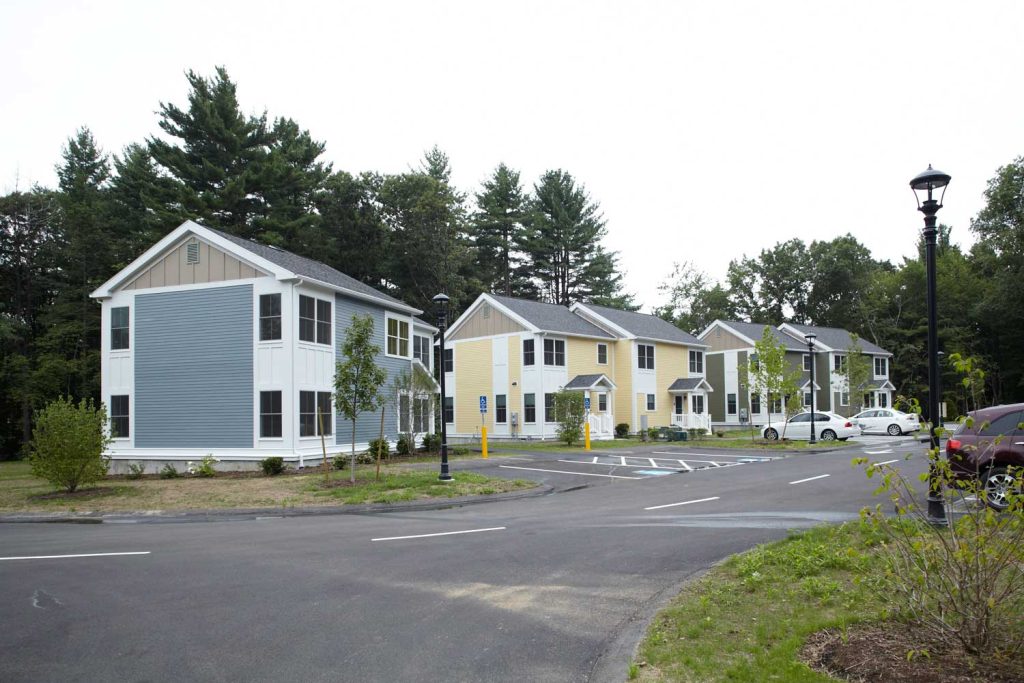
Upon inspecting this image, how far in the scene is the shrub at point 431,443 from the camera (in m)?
30.8

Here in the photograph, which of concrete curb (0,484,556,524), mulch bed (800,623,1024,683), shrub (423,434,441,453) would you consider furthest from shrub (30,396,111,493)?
mulch bed (800,623,1024,683)

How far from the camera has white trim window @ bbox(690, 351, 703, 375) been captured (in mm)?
51322

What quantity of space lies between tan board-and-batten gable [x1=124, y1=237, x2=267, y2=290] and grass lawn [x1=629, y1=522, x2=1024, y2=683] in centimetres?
2106

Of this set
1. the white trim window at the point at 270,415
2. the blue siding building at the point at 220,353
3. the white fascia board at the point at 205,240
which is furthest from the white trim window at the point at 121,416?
the white trim window at the point at 270,415

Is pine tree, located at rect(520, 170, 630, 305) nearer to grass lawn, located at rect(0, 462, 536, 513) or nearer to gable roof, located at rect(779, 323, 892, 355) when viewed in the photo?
gable roof, located at rect(779, 323, 892, 355)

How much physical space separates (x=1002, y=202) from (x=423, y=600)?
5328 cm

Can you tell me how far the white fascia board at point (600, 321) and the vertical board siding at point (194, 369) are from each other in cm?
2572

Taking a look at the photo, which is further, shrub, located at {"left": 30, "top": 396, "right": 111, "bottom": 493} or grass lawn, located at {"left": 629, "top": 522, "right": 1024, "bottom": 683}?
shrub, located at {"left": 30, "top": 396, "right": 111, "bottom": 493}

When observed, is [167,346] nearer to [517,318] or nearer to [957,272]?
[517,318]

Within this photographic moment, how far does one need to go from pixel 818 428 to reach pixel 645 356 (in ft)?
37.3

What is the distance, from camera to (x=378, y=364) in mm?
29578

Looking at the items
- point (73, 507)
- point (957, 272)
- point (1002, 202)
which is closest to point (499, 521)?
point (73, 507)

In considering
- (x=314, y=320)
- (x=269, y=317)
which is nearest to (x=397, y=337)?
(x=314, y=320)

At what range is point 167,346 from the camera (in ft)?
86.0
